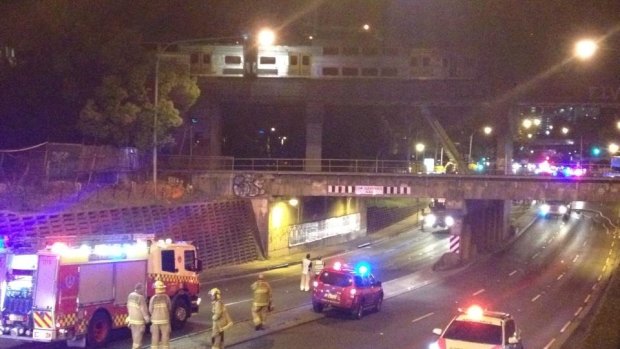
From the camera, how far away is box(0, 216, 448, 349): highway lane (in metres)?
23.2

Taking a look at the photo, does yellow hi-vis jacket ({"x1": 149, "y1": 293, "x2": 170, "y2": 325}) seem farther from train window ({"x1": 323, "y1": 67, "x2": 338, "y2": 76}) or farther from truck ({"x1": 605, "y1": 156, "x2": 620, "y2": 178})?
train window ({"x1": 323, "y1": 67, "x2": 338, "y2": 76})

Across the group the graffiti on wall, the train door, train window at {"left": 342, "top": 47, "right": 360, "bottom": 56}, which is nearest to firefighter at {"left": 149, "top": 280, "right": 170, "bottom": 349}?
the graffiti on wall

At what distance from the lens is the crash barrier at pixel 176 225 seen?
28859 mm

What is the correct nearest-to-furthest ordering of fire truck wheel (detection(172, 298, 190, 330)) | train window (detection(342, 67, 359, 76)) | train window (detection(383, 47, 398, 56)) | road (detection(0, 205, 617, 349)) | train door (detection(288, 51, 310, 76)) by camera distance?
fire truck wheel (detection(172, 298, 190, 330)) → road (detection(0, 205, 617, 349)) → train door (detection(288, 51, 310, 76)) → train window (detection(383, 47, 398, 56)) → train window (detection(342, 67, 359, 76))

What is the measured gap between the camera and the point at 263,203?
157 feet

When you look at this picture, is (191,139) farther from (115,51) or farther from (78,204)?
(78,204)

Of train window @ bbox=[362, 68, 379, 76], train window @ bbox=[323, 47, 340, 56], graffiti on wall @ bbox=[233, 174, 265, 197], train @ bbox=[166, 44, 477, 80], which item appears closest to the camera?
graffiti on wall @ bbox=[233, 174, 265, 197]

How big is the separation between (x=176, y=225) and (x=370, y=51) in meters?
47.5

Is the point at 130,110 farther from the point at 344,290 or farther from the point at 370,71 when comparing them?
the point at 370,71

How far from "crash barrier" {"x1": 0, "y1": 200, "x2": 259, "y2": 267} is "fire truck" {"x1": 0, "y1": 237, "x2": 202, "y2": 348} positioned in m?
2.37

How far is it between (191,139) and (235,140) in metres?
21.2

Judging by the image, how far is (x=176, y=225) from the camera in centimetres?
3909

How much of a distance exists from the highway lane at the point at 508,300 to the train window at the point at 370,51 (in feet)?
82.2

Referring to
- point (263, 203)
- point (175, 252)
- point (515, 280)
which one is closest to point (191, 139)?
point (263, 203)
